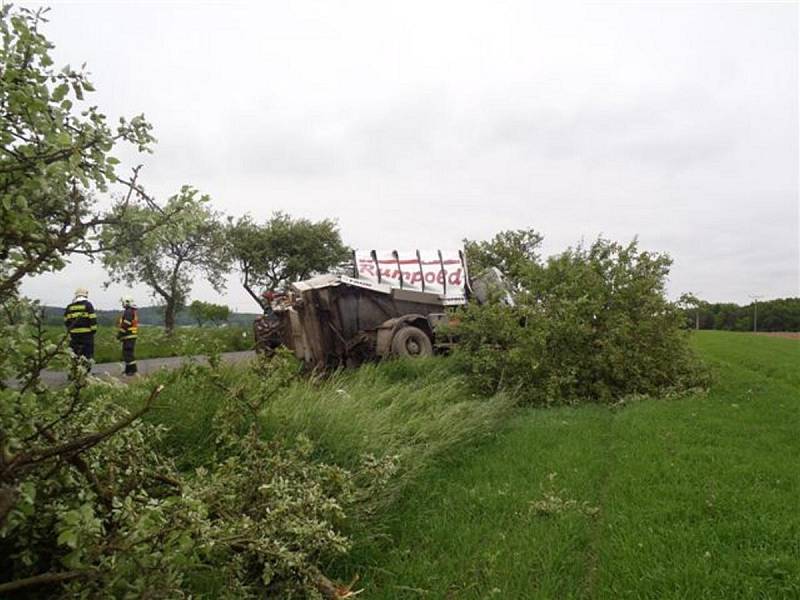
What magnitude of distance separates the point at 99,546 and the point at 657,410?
7.12 m

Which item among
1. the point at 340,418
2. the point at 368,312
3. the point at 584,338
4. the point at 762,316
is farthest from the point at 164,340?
the point at 762,316

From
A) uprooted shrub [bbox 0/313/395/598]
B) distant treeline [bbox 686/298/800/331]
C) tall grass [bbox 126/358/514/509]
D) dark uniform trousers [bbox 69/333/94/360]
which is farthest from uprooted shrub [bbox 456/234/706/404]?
distant treeline [bbox 686/298/800/331]

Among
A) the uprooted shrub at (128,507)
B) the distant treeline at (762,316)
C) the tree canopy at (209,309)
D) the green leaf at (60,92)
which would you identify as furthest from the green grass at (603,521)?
the distant treeline at (762,316)

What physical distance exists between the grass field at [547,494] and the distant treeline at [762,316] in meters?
69.4

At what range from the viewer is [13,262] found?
186cm

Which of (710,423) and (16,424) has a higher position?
(16,424)

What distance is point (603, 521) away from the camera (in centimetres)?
365

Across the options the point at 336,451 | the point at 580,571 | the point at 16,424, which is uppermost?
the point at 16,424

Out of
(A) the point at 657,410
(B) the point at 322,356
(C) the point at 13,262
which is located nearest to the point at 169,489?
(C) the point at 13,262

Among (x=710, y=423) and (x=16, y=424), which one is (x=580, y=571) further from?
(x=710, y=423)

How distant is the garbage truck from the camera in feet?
35.2

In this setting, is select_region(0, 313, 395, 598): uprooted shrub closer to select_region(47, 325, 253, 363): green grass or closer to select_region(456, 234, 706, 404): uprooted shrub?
select_region(47, 325, 253, 363): green grass

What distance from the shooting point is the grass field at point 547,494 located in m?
2.96

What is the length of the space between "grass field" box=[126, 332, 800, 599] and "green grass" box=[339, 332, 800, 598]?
12 mm
